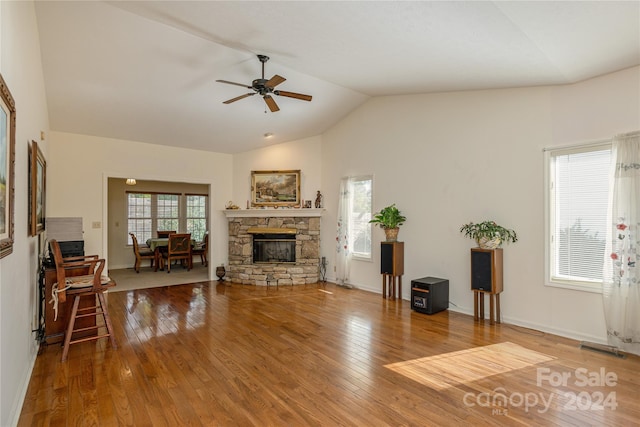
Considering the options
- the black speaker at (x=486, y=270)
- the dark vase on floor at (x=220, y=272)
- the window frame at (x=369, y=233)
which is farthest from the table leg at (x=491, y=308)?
the dark vase on floor at (x=220, y=272)

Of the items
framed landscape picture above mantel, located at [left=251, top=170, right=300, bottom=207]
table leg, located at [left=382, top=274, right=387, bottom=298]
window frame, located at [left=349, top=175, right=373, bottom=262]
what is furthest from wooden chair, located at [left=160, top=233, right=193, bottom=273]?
table leg, located at [left=382, top=274, right=387, bottom=298]

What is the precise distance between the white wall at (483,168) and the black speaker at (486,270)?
0.62ft

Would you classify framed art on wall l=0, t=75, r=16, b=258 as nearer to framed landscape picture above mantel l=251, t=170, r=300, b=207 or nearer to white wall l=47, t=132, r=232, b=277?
white wall l=47, t=132, r=232, b=277

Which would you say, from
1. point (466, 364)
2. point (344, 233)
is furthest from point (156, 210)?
point (466, 364)

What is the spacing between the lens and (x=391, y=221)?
5312mm

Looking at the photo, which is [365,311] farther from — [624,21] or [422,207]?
[624,21]

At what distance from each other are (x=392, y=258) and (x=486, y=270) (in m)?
1.46

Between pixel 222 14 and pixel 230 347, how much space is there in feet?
10.4

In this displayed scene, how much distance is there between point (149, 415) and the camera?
2256mm

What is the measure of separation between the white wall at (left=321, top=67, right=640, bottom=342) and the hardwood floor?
48 cm

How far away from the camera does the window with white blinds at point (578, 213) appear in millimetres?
3555

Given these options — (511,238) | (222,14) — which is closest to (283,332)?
(511,238)

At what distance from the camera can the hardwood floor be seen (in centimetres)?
227

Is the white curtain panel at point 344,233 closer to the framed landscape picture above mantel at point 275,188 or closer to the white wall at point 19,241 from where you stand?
the framed landscape picture above mantel at point 275,188
